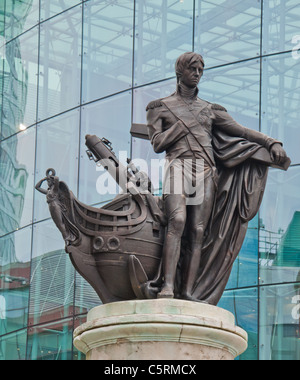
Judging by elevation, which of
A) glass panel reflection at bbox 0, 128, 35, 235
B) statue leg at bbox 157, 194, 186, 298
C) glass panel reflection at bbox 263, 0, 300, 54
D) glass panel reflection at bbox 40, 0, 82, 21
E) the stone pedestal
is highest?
glass panel reflection at bbox 40, 0, 82, 21

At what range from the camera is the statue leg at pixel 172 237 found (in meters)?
10.1

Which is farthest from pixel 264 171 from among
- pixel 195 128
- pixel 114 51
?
pixel 114 51

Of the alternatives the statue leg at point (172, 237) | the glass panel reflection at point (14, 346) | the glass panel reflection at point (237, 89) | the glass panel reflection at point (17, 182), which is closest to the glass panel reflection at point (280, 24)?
the glass panel reflection at point (237, 89)

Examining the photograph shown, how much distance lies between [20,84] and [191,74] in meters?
13.9

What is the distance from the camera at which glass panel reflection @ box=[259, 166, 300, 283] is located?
1848 cm

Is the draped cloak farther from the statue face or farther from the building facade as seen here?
the building facade

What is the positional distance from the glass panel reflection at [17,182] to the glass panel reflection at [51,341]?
9.03 feet

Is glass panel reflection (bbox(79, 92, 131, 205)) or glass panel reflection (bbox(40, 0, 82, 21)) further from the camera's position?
glass panel reflection (bbox(40, 0, 82, 21))

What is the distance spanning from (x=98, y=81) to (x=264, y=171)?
11.8 meters

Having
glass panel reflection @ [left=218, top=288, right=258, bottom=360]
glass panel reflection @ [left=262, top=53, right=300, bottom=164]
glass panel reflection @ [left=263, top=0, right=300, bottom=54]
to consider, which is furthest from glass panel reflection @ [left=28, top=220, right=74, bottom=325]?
glass panel reflection @ [left=263, top=0, right=300, bottom=54]

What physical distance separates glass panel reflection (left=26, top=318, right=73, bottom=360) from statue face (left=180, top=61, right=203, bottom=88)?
11110 mm

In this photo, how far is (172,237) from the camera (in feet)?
33.5

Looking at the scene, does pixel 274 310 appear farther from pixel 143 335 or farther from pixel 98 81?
pixel 143 335

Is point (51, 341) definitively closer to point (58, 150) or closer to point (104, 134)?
point (58, 150)
